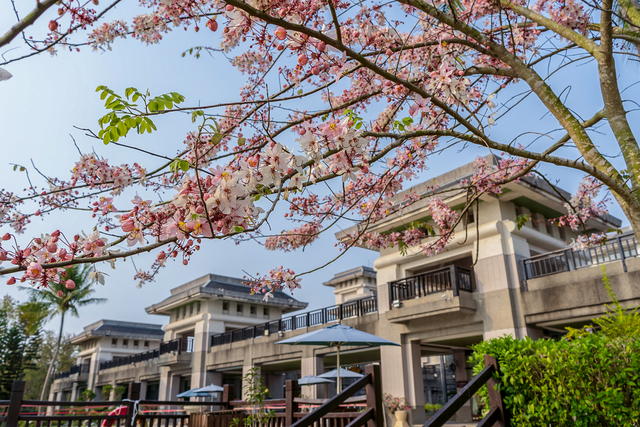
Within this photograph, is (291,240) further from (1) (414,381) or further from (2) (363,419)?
(1) (414,381)

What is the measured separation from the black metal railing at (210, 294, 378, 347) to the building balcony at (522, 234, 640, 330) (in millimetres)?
5696

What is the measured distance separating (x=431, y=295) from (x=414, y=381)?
287 centimetres

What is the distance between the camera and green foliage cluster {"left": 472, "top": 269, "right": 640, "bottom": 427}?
3486 mm

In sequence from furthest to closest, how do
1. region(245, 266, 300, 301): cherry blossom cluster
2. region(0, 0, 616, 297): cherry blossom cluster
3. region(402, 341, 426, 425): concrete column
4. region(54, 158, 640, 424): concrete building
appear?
1. region(402, 341, 426, 425): concrete column
2. region(54, 158, 640, 424): concrete building
3. region(245, 266, 300, 301): cherry blossom cluster
4. region(0, 0, 616, 297): cherry blossom cluster

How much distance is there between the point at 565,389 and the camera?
12.1 ft

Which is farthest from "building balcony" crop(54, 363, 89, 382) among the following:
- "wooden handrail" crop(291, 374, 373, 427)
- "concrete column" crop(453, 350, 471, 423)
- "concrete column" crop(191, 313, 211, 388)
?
"wooden handrail" crop(291, 374, 373, 427)

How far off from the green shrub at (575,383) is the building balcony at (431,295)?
8.29 meters

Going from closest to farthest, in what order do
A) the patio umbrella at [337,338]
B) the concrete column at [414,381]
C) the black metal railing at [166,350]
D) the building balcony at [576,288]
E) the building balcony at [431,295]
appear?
the patio umbrella at [337,338] → the building balcony at [576,288] → the building balcony at [431,295] → the concrete column at [414,381] → the black metal railing at [166,350]

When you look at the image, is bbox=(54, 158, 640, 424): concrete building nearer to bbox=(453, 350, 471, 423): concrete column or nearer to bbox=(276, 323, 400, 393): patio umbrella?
bbox=(453, 350, 471, 423): concrete column

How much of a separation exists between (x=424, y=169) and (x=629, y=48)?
2925 mm

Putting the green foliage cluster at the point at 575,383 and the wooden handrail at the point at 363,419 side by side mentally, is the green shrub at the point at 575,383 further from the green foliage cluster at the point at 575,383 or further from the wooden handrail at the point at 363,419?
the wooden handrail at the point at 363,419

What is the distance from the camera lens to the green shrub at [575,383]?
3.49 m

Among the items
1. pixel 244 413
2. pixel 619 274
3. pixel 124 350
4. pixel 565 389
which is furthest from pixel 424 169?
pixel 124 350

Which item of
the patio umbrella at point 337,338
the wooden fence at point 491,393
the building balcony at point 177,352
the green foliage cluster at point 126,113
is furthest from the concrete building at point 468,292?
the green foliage cluster at point 126,113
